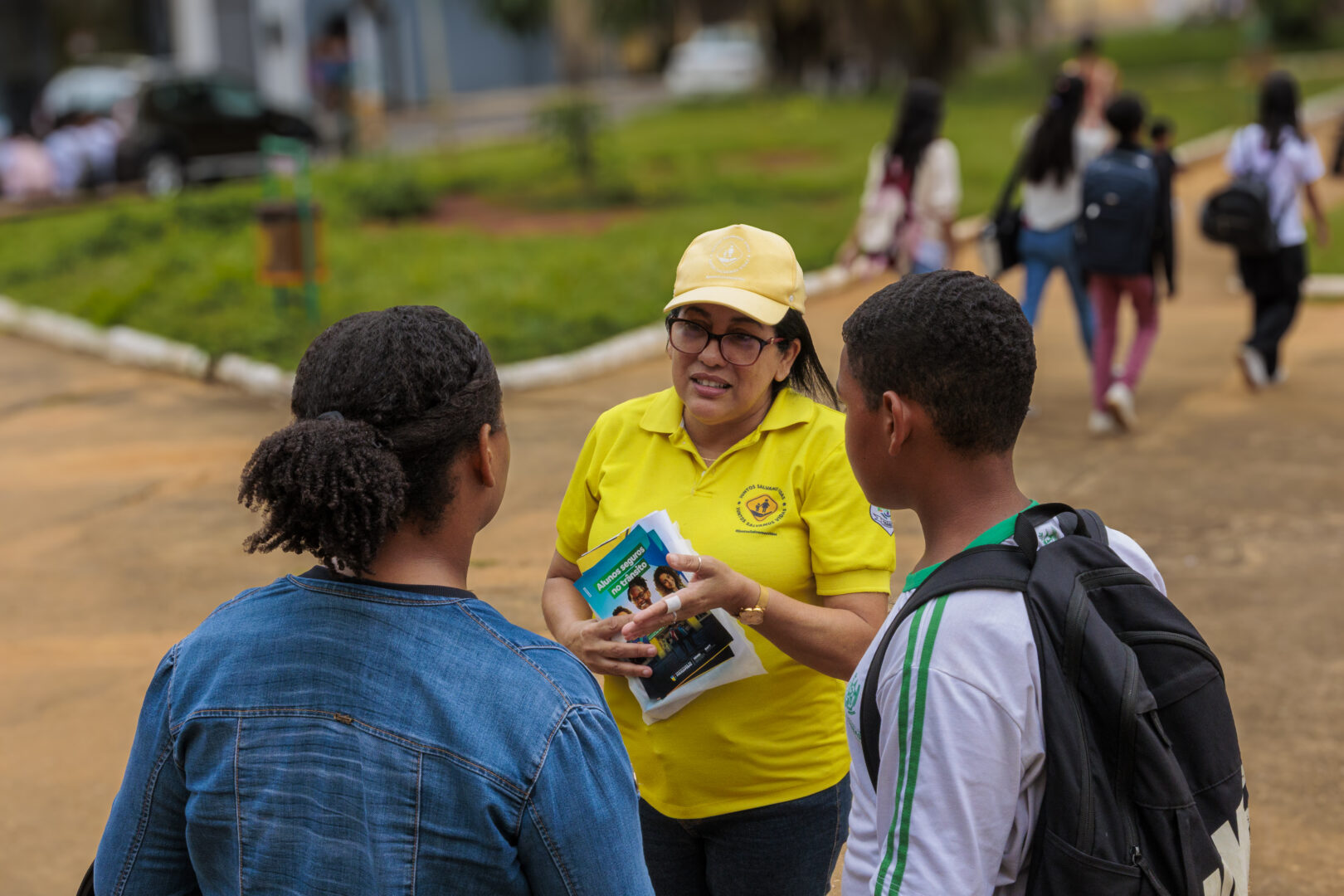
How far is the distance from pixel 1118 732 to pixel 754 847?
1.23 metres

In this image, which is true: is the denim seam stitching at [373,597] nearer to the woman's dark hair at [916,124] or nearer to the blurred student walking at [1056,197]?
the blurred student walking at [1056,197]

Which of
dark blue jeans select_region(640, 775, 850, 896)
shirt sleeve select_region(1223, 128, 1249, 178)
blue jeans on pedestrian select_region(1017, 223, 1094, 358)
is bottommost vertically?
dark blue jeans select_region(640, 775, 850, 896)

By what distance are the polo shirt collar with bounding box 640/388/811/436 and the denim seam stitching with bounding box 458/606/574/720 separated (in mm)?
1170

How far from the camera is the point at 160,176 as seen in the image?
20.4 m

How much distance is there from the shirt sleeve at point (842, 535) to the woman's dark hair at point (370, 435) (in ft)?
3.27

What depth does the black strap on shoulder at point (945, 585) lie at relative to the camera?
1679 mm

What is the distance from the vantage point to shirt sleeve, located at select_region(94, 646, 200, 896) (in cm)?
175

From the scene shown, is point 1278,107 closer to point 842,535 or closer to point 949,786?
point 842,535

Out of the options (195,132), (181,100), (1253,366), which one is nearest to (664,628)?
(1253,366)

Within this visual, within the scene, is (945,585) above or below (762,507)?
above

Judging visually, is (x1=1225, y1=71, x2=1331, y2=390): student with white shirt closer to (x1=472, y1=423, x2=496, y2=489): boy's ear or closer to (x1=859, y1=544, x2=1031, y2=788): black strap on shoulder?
(x1=859, y1=544, x2=1031, y2=788): black strap on shoulder

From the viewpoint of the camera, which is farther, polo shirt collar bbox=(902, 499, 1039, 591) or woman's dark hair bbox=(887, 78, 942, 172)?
woman's dark hair bbox=(887, 78, 942, 172)

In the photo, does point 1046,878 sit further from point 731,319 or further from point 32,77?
point 32,77

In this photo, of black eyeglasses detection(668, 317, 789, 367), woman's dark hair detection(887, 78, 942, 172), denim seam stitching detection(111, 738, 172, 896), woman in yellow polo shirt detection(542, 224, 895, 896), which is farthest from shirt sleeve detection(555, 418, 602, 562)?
woman's dark hair detection(887, 78, 942, 172)
